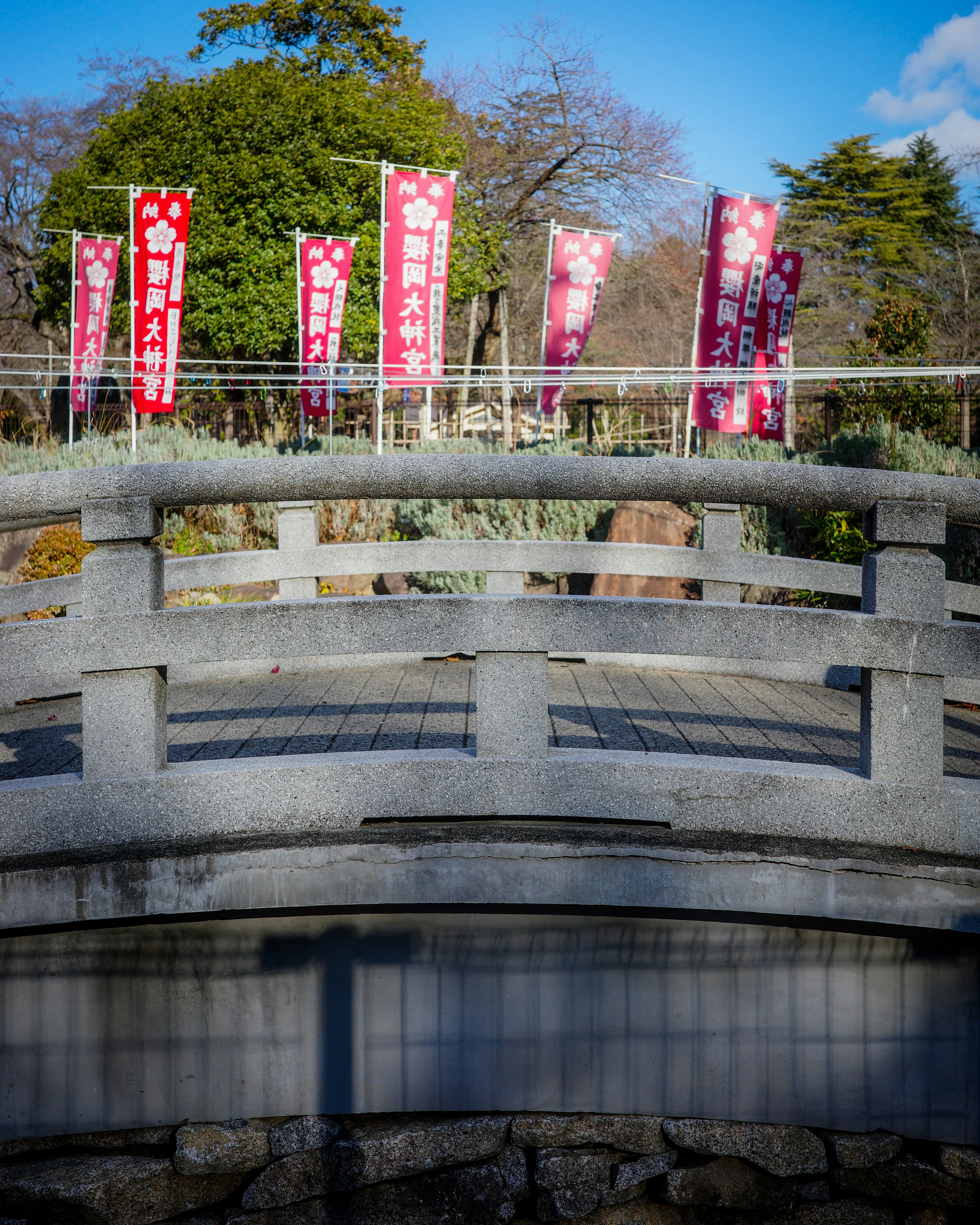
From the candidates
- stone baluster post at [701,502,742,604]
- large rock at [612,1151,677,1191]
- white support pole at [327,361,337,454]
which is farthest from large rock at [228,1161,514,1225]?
white support pole at [327,361,337,454]

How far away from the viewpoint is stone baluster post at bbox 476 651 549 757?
3119 mm

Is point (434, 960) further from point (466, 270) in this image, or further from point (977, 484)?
point (466, 270)

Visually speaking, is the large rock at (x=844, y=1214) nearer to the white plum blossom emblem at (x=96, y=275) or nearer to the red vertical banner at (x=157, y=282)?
the red vertical banner at (x=157, y=282)

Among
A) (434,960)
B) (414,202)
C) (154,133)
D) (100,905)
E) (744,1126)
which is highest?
(154,133)

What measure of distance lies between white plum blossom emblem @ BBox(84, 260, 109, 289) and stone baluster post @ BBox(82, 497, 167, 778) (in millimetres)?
17095

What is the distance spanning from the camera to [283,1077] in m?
3.24

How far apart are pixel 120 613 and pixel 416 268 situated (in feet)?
38.7

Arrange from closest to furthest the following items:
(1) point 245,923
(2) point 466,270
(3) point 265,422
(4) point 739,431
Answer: (1) point 245,923, (4) point 739,431, (2) point 466,270, (3) point 265,422

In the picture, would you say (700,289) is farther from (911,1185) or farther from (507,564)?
(911,1185)

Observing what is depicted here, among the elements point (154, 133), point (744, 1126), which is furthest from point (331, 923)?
point (154, 133)

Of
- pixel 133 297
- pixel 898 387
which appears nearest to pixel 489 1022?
pixel 133 297

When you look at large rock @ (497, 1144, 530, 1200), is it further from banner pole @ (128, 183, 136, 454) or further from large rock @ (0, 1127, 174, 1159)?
banner pole @ (128, 183, 136, 454)

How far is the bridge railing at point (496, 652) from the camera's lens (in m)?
2.97

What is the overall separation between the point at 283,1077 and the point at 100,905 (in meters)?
0.85
